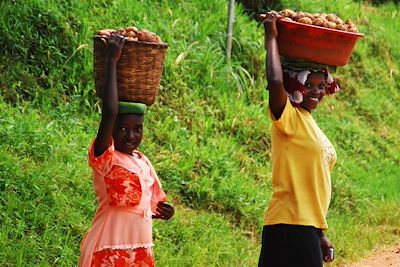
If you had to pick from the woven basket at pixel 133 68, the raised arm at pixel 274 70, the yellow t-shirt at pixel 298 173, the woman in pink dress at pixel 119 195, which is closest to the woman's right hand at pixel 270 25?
the raised arm at pixel 274 70

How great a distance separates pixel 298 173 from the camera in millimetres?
4223

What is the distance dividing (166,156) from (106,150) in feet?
10.1

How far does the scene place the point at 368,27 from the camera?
13438 mm

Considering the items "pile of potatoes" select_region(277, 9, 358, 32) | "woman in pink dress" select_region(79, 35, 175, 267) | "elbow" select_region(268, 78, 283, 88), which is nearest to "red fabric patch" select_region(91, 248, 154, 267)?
"woman in pink dress" select_region(79, 35, 175, 267)

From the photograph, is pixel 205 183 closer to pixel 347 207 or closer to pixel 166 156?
pixel 166 156

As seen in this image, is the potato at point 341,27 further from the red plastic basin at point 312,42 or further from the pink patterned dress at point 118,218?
the pink patterned dress at point 118,218

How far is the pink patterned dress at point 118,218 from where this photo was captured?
159 inches

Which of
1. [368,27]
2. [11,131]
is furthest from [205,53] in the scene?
[368,27]

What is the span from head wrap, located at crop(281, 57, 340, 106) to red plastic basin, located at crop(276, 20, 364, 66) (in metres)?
0.06

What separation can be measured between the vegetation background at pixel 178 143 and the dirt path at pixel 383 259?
0.40 ft

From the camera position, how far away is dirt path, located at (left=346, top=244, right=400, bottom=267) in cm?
713

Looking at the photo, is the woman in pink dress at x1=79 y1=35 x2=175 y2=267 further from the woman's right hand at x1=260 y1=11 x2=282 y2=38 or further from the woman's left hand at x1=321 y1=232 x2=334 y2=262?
the woman's left hand at x1=321 y1=232 x2=334 y2=262

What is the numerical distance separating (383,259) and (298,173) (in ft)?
11.2

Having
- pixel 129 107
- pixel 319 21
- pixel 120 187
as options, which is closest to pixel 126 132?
pixel 129 107
